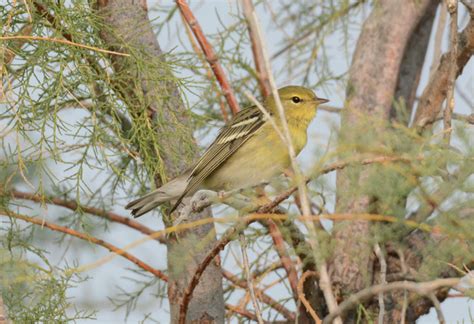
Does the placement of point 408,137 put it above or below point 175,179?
below

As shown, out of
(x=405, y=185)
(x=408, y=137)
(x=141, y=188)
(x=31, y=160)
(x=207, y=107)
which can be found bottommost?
(x=405, y=185)

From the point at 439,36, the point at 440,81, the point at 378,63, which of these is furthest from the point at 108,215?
the point at 439,36

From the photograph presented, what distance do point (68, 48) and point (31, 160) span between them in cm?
50

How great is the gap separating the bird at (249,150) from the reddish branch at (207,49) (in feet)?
0.77

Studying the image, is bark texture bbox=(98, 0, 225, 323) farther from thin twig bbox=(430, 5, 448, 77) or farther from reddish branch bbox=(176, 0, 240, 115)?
thin twig bbox=(430, 5, 448, 77)

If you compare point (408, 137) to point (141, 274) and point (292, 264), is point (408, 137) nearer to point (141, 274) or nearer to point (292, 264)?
point (292, 264)

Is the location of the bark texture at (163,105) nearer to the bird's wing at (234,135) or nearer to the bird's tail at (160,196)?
the bird's tail at (160,196)

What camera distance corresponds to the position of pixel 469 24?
4.79 metres

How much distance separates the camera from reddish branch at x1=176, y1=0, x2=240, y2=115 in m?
4.95

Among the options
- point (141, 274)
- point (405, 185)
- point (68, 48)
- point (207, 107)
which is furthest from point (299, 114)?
point (405, 185)

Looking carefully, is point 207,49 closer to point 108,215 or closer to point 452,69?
point 108,215

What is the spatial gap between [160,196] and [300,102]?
1.10m

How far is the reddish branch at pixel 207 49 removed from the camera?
4.95m

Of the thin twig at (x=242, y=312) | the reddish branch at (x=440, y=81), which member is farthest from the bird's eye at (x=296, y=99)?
the thin twig at (x=242, y=312)
